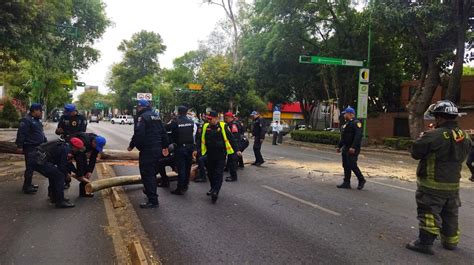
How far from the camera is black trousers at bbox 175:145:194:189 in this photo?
8.48m

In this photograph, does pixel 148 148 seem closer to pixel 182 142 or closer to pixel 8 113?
pixel 182 142

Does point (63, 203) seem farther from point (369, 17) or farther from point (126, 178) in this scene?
point (369, 17)

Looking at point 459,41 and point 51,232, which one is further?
point 459,41

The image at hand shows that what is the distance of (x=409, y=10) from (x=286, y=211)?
16486 mm

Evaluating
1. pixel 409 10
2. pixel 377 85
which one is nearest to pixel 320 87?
pixel 377 85

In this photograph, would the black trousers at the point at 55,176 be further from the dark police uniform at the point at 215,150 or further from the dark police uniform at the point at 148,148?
the dark police uniform at the point at 215,150

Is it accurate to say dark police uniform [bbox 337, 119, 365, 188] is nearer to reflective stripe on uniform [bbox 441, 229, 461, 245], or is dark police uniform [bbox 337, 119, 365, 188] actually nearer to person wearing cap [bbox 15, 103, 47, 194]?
reflective stripe on uniform [bbox 441, 229, 461, 245]

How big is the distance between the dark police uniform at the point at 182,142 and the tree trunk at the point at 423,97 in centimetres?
1821

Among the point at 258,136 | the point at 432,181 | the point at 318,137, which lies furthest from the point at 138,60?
the point at 432,181

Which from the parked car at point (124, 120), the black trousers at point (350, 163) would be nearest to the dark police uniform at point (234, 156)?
the black trousers at point (350, 163)

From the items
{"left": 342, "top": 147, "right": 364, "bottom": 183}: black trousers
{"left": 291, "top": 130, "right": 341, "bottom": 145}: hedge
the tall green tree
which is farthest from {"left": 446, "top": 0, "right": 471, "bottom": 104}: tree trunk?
the tall green tree

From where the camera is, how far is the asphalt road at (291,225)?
509 centimetres

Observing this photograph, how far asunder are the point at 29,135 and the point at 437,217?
7076 mm

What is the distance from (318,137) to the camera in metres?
29.3
